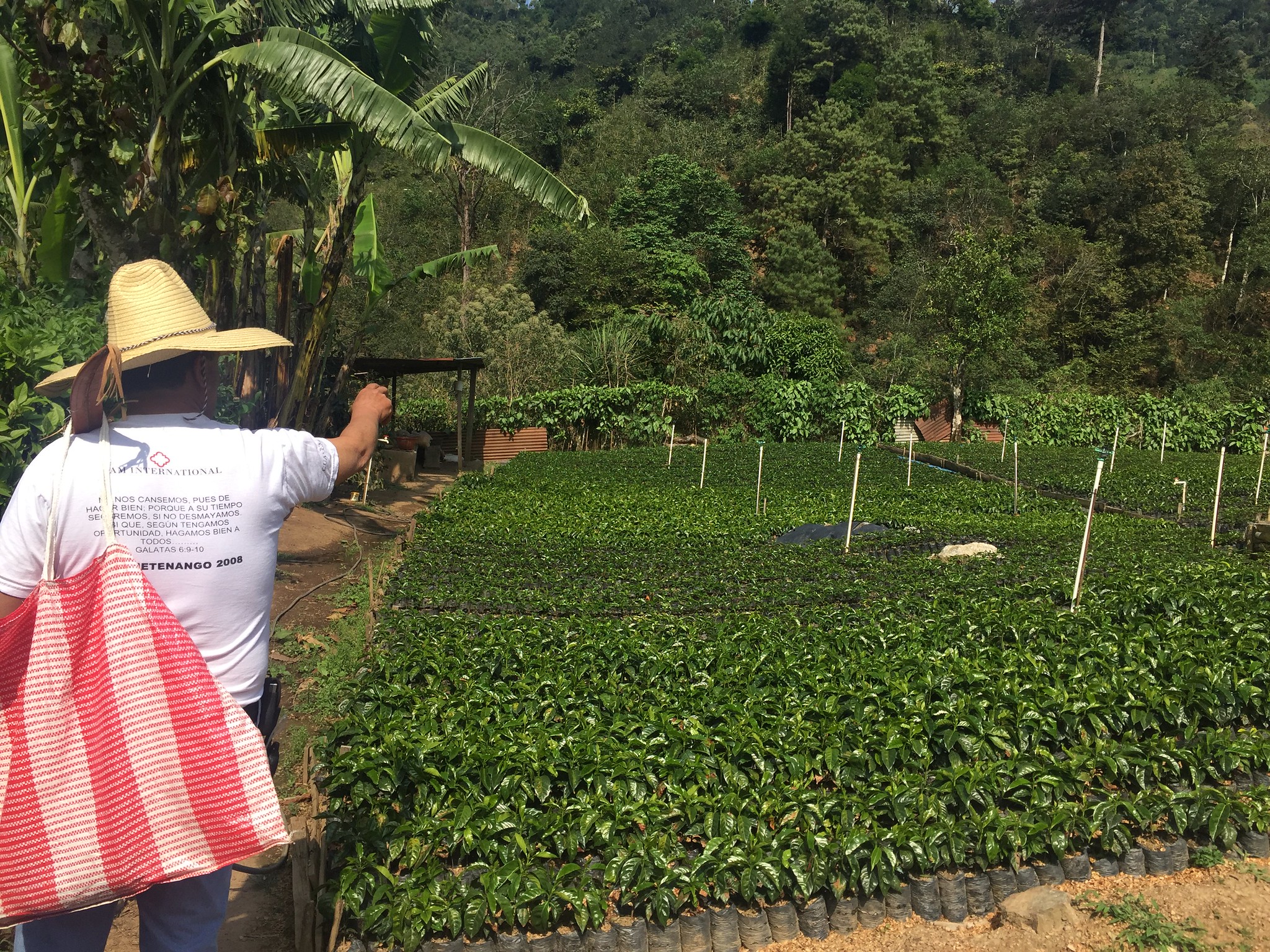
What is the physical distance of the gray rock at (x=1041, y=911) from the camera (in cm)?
459

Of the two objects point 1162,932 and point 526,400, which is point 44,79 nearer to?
point 1162,932

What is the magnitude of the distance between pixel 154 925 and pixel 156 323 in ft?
5.41

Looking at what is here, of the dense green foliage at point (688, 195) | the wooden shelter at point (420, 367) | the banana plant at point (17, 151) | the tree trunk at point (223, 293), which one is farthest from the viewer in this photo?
the wooden shelter at point (420, 367)

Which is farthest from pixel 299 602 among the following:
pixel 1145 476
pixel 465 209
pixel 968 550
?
pixel 465 209

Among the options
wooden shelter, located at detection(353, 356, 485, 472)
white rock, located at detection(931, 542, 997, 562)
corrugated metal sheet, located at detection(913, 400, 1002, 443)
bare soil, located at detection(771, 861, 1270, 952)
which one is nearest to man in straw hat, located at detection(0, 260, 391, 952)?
bare soil, located at detection(771, 861, 1270, 952)

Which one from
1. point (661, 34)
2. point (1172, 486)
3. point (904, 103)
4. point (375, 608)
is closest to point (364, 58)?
point (375, 608)

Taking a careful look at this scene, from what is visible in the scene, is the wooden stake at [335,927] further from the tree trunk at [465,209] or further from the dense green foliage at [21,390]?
the tree trunk at [465,209]

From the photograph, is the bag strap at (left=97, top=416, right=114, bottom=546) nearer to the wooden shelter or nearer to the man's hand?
the man's hand

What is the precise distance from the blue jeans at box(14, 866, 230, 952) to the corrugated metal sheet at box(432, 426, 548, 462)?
2469 cm

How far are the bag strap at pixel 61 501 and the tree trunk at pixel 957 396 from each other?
33.4m

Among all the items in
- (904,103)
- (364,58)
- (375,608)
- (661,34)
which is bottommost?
(375,608)

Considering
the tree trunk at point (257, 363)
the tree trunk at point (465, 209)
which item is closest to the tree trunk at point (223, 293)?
the tree trunk at point (257, 363)

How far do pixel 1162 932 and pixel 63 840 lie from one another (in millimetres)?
4658

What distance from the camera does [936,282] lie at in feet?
110
